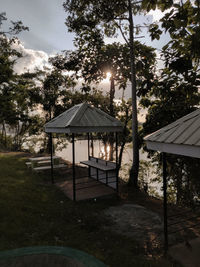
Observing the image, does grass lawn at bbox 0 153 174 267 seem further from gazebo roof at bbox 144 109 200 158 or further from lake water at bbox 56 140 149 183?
lake water at bbox 56 140 149 183

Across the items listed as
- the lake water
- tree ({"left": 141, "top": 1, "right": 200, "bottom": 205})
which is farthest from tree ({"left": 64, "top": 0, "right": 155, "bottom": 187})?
the lake water

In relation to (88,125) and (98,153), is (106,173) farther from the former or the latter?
(98,153)

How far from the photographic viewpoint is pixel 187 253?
13.3 feet

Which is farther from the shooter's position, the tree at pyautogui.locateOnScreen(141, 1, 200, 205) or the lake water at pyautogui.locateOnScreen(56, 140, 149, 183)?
the lake water at pyautogui.locateOnScreen(56, 140, 149, 183)

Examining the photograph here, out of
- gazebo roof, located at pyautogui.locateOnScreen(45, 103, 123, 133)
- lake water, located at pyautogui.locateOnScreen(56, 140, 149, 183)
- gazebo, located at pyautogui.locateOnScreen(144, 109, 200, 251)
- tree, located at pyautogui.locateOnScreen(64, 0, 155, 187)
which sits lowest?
lake water, located at pyautogui.locateOnScreen(56, 140, 149, 183)

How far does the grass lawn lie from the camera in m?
4.16

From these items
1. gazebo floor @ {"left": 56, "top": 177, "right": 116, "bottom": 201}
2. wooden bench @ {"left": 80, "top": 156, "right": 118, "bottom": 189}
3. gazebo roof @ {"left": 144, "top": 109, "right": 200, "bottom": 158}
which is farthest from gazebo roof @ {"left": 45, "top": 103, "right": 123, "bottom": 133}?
gazebo roof @ {"left": 144, "top": 109, "right": 200, "bottom": 158}

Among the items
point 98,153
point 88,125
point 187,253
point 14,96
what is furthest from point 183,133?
point 98,153

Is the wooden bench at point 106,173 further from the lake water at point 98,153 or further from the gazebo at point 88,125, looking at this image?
the lake water at point 98,153

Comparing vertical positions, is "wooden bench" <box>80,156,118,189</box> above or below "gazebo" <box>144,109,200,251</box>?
below

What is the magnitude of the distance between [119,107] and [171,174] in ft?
20.9

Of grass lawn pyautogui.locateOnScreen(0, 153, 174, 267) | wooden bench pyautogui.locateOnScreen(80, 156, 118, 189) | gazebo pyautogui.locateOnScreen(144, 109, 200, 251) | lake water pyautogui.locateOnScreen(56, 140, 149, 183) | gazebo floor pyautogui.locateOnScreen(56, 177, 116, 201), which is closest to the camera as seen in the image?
gazebo pyautogui.locateOnScreen(144, 109, 200, 251)

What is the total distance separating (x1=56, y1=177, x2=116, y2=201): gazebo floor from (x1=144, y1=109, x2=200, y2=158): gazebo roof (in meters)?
4.16

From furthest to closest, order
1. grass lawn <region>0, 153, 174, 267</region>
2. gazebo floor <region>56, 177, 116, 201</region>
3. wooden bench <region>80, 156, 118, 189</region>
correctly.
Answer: wooden bench <region>80, 156, 118, 189</region> < gazebo floor <region>56, 177, 116, 201</region> < grass lawn <region>0, 153, 174, 267</region>
